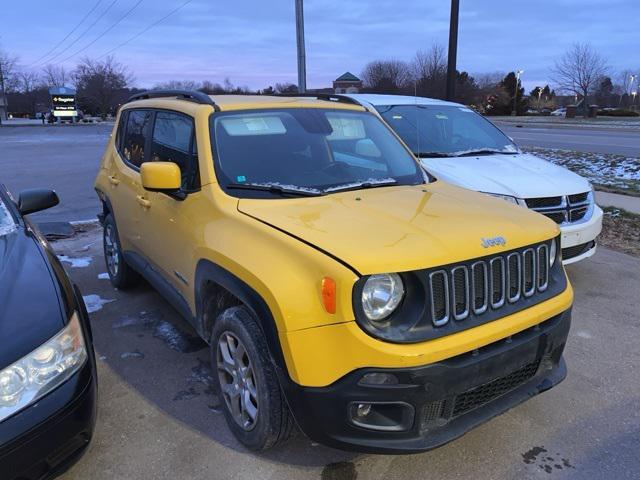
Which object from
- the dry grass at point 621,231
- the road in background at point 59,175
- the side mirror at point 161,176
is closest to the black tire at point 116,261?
the side mirror at point 161,176

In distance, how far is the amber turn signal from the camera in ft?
7.29

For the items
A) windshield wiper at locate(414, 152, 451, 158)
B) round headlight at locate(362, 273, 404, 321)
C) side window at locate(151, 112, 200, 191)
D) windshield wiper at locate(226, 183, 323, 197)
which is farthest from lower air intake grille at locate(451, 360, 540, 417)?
windshield wiper at locate(414, 152, 451, 158)

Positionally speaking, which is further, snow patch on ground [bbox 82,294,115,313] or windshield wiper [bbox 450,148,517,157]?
windshield wiper [bbox 450,148,517,157]

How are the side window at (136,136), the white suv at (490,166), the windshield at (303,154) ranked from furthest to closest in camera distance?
the white suv at (490,166) → the side window at (136,136) → the windshield at (303,154)

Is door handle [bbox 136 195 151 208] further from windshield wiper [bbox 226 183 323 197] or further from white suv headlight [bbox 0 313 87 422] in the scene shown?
white suv headlight [bbox 0 313 87 422]

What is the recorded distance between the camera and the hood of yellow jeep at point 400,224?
2.31 m

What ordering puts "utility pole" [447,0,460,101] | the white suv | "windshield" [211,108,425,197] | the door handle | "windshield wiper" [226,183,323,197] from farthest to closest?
"utility pole" [447,0,460,101] → the white suv → the door handle → "windshield" [211,108,425,197] → "windshield wiper" [226,183,323,197]

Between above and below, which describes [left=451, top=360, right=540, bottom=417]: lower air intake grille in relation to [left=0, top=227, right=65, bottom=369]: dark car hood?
below

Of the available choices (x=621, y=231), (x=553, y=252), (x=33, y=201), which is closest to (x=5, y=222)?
(x=33, y=201)

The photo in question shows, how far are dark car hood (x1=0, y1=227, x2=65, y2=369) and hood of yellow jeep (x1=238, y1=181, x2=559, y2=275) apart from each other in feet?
3.42

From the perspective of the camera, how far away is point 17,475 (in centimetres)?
208

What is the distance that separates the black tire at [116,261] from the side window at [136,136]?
73cm

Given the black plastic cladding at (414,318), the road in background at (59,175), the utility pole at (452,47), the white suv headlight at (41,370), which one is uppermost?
the utility pole at (452,47)

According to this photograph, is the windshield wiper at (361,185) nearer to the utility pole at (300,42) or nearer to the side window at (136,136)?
the side window at (136,136)
